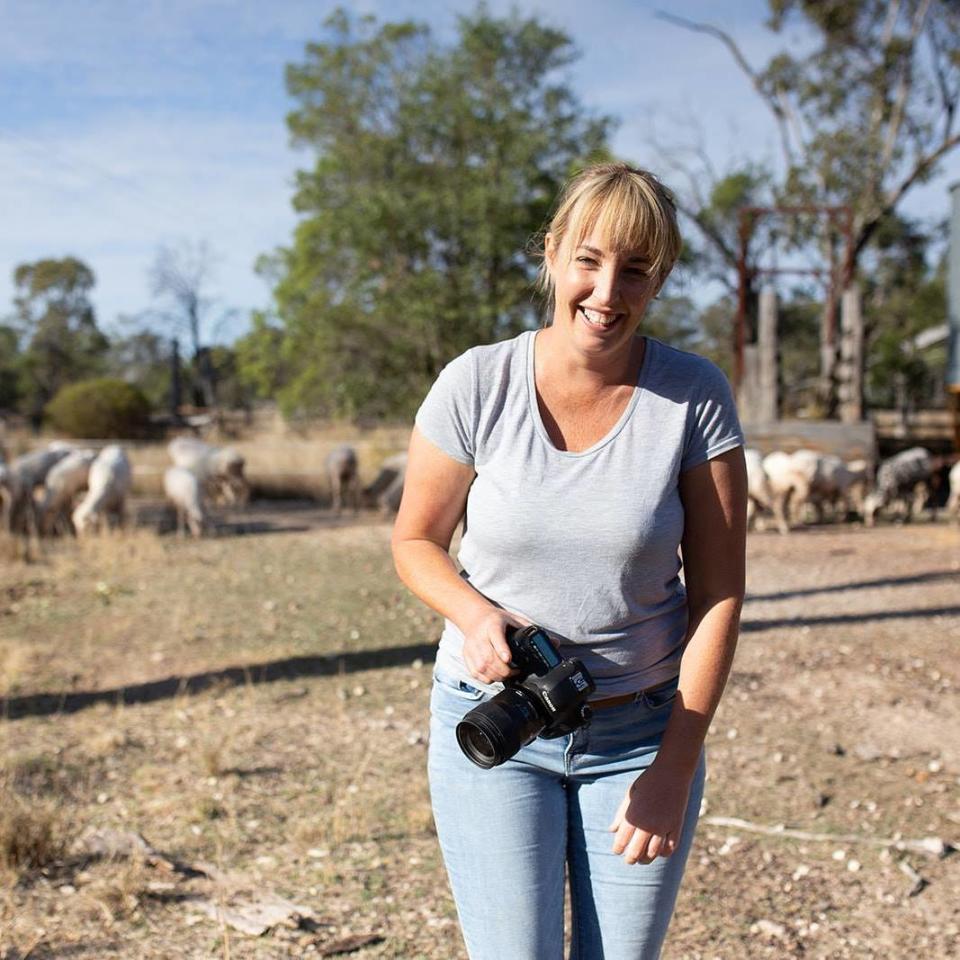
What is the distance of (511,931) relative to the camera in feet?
6.63

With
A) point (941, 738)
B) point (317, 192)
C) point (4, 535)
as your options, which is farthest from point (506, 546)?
point (317, 192)

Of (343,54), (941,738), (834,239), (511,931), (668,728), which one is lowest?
(941,738)

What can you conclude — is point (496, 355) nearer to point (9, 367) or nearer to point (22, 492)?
point (22, 492)

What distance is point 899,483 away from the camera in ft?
51.5

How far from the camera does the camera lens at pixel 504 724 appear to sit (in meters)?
1.87

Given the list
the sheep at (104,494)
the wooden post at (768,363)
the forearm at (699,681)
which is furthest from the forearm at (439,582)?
the wooden post at (768,363)

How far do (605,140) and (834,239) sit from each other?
667 centimetres

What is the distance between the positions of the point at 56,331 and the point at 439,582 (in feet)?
185

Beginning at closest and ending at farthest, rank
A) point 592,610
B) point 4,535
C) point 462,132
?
point 592,610 < point 4,535 < point 462,132

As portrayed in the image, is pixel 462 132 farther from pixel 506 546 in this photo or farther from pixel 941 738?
pixel 506 546

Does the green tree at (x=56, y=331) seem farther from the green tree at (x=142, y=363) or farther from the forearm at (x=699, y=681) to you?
the forearm at (x=699, y=681)

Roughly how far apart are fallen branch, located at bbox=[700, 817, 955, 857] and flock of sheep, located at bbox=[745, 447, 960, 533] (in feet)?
31.6

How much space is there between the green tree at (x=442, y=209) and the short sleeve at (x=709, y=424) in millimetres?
21557

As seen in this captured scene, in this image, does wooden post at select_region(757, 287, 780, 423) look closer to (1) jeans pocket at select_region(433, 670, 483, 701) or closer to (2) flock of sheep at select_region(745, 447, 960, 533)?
(2) flock of sheep at select_region(745, 447, 960, 533)
